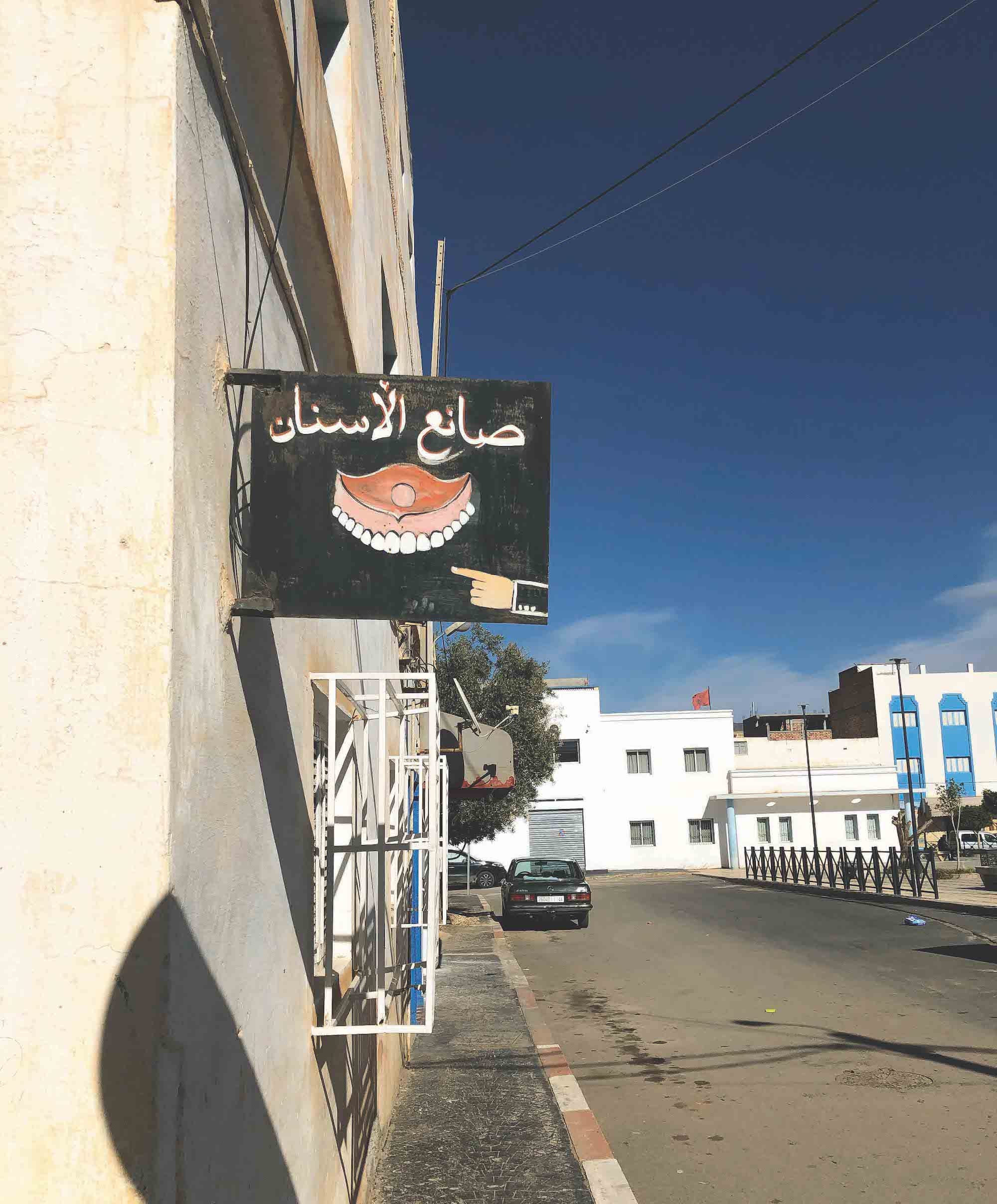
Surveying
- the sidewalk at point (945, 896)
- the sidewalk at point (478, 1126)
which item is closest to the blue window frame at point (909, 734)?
the sidewalk at point (945, 896)

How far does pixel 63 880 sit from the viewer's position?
6.45 feet

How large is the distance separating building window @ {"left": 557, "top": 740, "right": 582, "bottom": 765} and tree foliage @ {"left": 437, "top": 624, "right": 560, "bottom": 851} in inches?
637

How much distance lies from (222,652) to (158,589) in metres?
0.48

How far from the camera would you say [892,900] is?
76.0ft

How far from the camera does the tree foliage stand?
25.7 m

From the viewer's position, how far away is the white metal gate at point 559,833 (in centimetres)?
4447

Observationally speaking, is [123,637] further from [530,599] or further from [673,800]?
[673,800]

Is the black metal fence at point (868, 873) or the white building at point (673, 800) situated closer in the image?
the black metal fence at point (868, 873)

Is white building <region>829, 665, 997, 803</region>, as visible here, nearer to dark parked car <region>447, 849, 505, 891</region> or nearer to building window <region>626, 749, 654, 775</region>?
building window <region>626, 749, 654, 775</region>

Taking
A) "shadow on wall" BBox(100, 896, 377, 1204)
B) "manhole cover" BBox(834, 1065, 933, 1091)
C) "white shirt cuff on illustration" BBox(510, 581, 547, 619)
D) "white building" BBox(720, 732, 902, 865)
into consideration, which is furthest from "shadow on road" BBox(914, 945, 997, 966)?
"white building" BBox(720, 732, 902, 865)

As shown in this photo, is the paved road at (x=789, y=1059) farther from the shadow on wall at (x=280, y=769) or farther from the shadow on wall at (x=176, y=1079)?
the shadow on wall at (x=176, y=1079)

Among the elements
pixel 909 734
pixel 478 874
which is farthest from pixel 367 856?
pixel 909 734

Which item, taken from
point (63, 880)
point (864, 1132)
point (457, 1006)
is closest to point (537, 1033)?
point (457, 1006)

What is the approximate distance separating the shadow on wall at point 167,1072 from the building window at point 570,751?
43.2 metres
